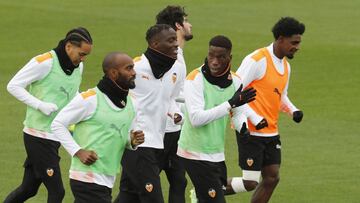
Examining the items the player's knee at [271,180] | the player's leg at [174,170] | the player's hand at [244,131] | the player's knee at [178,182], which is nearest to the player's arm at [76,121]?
the player's hand at [244,131]

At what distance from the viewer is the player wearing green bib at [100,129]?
12516mm

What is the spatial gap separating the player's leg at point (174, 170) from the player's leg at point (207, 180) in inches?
45.7

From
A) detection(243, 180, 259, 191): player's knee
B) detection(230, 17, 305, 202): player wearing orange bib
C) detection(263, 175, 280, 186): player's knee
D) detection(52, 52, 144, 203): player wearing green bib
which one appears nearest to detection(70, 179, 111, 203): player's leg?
detection(52, 52, 144, 203): player wearing green bib

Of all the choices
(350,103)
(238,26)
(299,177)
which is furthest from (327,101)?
(238,26)

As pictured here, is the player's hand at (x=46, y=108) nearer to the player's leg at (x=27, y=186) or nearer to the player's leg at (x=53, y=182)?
the player's leg at (x=53, y=182)

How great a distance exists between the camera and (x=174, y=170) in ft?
50.6

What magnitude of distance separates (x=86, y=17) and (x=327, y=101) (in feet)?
42.3

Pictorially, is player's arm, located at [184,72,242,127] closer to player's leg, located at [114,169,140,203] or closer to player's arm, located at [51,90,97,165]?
player's leg, located at [114,169,140,203]

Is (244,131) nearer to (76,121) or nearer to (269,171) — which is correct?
(269,171)

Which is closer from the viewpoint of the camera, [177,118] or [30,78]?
[177,118]

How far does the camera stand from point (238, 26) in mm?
34594

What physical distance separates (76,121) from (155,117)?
1912 mm

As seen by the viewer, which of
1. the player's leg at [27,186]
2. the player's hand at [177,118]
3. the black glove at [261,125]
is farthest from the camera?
the player's leg at [27,186]

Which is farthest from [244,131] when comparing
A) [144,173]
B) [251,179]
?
[251,179]
